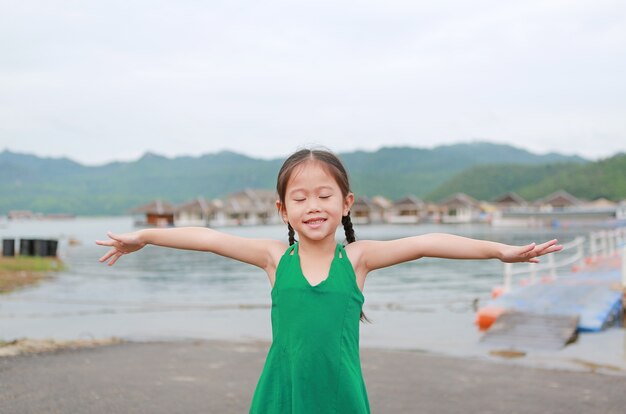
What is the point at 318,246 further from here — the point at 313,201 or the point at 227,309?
the point at 227,309

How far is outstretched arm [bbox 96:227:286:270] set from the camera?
292cm

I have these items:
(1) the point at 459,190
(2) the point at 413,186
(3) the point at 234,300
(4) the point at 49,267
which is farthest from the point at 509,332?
(2) the point at 413,186

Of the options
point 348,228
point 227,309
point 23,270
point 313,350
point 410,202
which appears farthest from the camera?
point 410,202

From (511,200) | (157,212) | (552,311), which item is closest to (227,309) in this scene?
(552,311)

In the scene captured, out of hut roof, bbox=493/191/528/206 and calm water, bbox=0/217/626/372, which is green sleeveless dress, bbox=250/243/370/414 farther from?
hut roof, bbox=493/191/528/206

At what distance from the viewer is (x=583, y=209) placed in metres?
91.4

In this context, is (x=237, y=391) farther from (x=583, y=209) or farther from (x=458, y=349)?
(x=583, y=209)

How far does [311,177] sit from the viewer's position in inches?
104

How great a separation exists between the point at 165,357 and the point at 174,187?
617 ft

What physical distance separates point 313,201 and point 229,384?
162 inches

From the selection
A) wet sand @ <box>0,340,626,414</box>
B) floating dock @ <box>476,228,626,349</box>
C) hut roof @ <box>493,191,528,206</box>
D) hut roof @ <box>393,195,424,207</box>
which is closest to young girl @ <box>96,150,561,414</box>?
wet sand @ <box>0,340,626,414</box>

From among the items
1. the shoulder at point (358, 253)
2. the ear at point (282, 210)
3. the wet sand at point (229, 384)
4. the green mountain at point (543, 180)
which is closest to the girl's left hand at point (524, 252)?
the shoulder at point (358, 253)

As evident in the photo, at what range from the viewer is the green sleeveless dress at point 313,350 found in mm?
2520

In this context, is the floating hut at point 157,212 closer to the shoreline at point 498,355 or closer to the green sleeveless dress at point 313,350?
the shoreline at point 498,355
